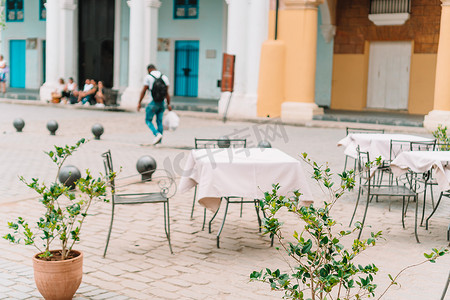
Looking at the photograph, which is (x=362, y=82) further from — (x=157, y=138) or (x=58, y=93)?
(x=157, y=138)

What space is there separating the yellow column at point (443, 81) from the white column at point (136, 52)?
1023cm

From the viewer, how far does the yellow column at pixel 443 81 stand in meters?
16.4

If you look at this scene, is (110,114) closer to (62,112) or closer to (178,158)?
(62,112)

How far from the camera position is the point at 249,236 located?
584 centimetres

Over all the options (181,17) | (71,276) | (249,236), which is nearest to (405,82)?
(181,17)

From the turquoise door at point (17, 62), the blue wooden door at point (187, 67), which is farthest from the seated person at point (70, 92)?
the turquoise door at point (17, 62)

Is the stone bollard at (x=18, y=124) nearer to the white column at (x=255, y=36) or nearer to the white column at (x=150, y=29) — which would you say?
the white column at (x=255, y=36)

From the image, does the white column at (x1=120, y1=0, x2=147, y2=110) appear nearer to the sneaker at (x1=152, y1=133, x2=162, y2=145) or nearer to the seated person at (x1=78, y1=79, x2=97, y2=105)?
the seated person at (x1=78, y1=79, x2=97, y2=105)

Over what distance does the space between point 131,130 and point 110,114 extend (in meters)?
4.44

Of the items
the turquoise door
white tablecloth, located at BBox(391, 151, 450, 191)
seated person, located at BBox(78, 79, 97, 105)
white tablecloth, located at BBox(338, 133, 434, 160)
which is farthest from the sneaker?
the turquoise door

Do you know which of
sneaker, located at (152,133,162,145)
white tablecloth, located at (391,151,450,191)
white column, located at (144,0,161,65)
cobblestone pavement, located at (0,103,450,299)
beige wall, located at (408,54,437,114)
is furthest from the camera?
white column, located at (144,0,161,65)

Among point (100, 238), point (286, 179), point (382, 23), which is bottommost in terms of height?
point (100, 238)

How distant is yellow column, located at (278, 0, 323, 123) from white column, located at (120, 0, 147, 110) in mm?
5504

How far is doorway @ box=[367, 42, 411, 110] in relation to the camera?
21.1m
